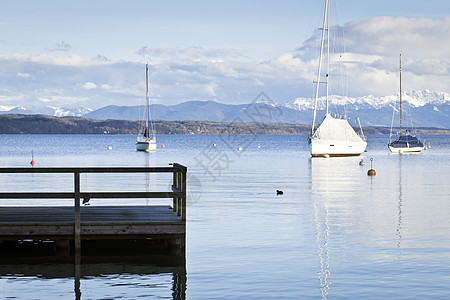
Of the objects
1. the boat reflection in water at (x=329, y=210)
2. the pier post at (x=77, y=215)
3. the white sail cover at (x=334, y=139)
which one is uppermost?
the white sail cover at (x=334, y=139)

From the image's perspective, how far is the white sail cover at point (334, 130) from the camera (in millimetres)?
92562

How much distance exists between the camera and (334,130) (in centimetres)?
9419

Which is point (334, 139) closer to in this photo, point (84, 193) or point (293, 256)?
point (293, 256)

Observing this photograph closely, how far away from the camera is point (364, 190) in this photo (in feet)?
153

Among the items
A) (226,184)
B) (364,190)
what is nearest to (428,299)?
(364,190)

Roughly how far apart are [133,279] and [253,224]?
10832 mm

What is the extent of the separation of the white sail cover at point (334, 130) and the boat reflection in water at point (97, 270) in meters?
73.5

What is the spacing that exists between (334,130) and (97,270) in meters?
78.7

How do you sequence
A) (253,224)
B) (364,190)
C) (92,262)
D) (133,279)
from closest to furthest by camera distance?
(133,279)
(92,262)
(253,224)
(364,190)

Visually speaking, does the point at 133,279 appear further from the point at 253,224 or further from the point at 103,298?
the point at 253,224

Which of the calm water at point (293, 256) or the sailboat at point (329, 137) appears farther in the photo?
the sailboat at point (329, 137)

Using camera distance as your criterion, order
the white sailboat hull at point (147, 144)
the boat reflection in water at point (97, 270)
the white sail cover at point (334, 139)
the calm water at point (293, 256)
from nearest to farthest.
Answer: the boat reflection in water at point (97, 270) → the calm water at point (293, 256) → the white sail cover at point (334, 139) → the white sailboat hull at point (147, 144)

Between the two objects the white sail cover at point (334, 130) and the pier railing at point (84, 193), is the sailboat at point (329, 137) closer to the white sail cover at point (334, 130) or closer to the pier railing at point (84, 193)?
the white sail cover at point (334, 130)

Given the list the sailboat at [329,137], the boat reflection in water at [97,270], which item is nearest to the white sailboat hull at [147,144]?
the sailboat at [329,137]
